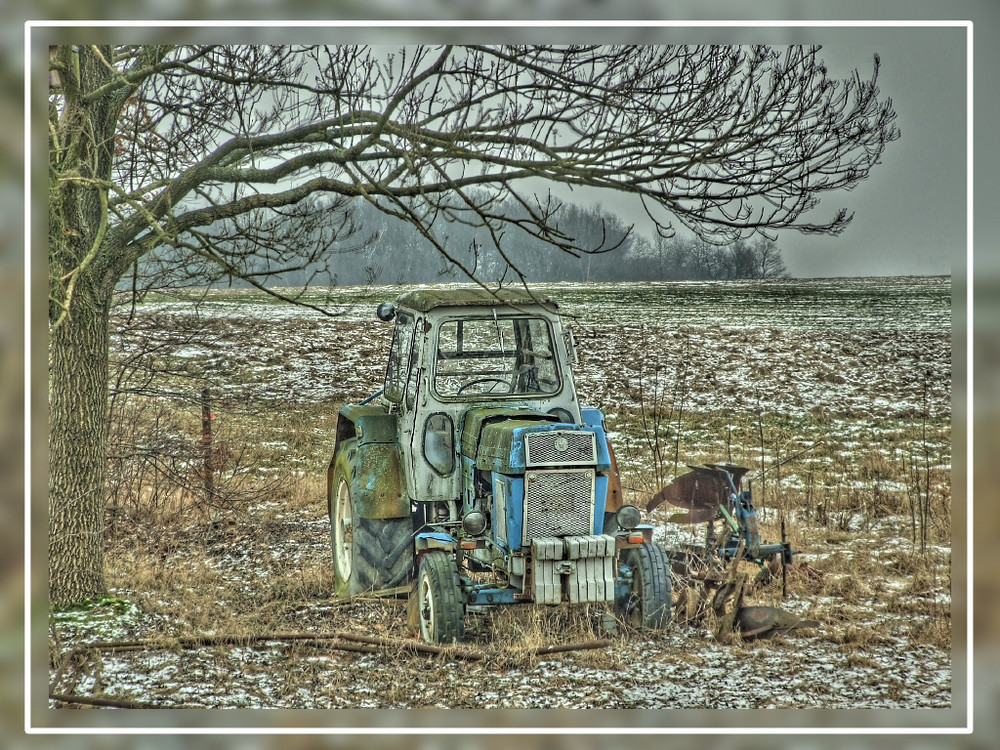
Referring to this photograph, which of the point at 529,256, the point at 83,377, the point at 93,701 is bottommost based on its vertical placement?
the point at 93,701

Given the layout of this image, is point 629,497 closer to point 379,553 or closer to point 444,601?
point 379,553

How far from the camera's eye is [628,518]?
5.04 m

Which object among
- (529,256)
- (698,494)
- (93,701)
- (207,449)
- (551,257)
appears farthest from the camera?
(551,257)

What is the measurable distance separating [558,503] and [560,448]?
28cm

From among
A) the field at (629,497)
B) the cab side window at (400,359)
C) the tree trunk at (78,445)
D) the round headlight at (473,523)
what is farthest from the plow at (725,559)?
the tree trunk at (78,445)

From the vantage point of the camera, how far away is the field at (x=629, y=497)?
4887 millimetres

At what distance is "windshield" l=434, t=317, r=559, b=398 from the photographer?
5.64 meters

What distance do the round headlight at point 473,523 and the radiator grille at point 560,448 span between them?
45cm

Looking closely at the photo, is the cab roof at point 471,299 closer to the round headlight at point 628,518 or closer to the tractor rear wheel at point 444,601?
the round headlight at point 628,518

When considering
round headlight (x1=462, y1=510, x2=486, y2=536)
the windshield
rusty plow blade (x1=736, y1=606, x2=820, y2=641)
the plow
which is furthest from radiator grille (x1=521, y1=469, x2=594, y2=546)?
rusty plow blade (x1=736, y1=606, x2=820, y2=641)

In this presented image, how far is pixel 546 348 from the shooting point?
5.73 meters

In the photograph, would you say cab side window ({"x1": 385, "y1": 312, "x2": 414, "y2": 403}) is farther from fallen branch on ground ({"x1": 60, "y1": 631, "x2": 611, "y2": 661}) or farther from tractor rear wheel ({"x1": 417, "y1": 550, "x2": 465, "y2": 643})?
fallen branch on ground ({"x1": 60, "y1": 631, "x2": 611, "y2": 661})

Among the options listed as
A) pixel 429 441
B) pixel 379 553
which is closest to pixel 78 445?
pixel 379 553
